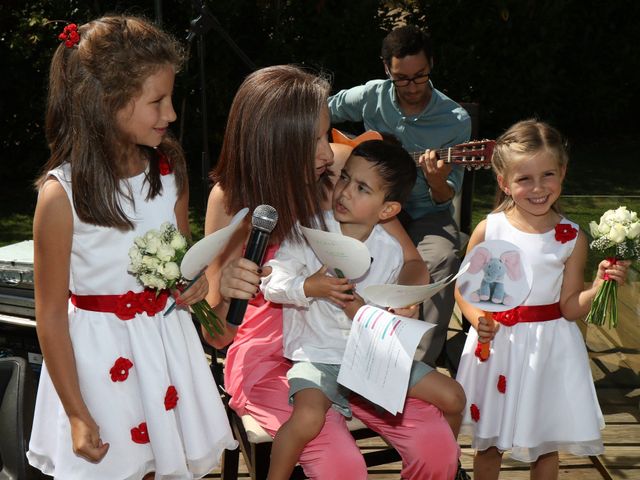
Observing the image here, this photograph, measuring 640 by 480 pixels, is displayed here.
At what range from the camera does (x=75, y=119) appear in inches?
78.3

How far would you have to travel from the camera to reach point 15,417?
84.5 inches

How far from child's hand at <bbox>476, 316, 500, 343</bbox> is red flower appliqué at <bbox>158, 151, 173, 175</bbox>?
100cm

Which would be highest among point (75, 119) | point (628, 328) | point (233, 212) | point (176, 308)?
point (75, 119)

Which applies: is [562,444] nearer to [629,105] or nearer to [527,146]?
[527,146]

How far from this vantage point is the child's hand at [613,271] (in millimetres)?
2328

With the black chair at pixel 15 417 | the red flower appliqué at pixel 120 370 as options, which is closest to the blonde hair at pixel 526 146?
the red flower appliqué at pixel 120 370

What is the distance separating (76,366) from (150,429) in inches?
9.4

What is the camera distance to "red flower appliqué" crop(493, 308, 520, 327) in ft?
7.98

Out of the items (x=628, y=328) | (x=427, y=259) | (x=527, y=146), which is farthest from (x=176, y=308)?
(x=628, y=328)

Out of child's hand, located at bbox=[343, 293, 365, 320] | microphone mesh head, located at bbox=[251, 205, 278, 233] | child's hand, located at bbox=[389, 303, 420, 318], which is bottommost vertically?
child's hand, located at bbox=[389, 303, 420, 318]

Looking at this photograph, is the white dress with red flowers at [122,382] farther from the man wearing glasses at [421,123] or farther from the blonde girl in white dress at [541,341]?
the man wearing glasses at [421,123]

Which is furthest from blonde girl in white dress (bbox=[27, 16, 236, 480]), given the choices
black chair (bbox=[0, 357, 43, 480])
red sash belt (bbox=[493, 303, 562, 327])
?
red sash belt (bbox=[493, 303, 562, 327])

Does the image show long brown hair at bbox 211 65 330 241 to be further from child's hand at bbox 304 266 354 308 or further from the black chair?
the black chair

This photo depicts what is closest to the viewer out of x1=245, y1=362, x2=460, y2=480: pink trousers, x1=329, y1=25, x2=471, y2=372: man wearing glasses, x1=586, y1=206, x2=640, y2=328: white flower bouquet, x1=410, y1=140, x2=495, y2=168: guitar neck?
x1=245, y1=362, x2=460, y2=480: pink trousers
